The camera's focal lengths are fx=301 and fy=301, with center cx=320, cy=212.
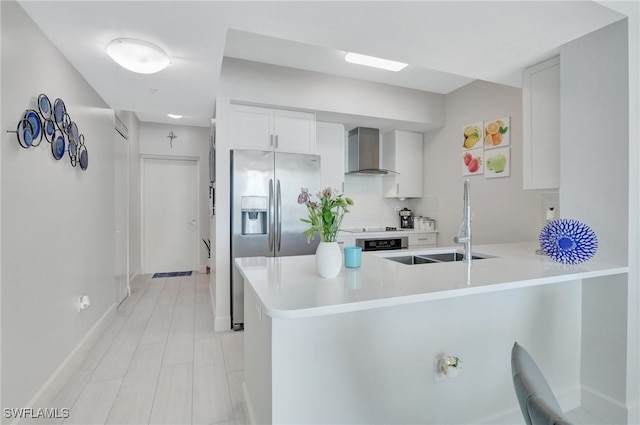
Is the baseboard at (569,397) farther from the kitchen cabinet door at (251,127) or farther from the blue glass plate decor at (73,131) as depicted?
the blue glass plate decor at (73,131)

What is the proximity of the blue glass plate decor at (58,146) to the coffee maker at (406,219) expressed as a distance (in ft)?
12.9

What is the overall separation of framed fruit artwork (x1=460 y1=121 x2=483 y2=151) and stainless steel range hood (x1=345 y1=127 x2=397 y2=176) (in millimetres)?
951

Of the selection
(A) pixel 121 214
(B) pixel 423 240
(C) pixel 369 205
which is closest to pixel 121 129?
(A) pixel 121 214

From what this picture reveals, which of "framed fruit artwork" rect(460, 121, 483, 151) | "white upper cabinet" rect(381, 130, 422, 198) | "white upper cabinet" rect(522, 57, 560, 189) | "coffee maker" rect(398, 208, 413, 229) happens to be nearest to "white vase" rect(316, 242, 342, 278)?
"white upper cabinet" rect(522, 57, 560, 189)

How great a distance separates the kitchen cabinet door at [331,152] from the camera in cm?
382

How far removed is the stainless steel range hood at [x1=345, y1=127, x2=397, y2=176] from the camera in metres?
4.11

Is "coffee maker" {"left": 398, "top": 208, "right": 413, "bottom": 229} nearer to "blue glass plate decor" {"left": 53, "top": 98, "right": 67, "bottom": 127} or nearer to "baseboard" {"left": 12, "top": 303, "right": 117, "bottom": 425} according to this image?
"baseboard" {"left": 12, "top": 303, "right": 117, "bottom": 425}

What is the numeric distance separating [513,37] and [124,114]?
4317 mm

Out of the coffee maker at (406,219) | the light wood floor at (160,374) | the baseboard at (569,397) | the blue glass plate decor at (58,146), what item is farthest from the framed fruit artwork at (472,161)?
the blue glass plate decor at (58,146)

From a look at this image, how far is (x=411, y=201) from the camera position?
4.67m

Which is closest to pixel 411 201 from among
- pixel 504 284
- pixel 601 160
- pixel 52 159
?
pixel 601 160

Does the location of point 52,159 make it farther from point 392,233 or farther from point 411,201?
point 411,201

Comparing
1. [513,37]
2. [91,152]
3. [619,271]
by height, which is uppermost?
[513,37]

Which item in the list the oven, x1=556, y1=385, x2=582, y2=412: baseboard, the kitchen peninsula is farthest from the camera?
the oven
